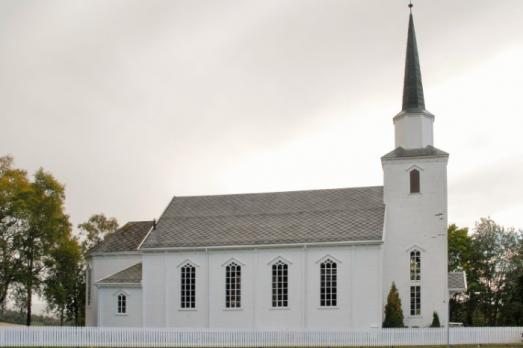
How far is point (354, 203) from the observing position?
154 ft

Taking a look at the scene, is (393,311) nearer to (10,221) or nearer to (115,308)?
(115,308)

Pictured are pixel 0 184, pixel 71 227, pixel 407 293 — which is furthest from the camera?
pixel 71 227

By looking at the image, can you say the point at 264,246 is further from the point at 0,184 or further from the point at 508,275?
the point at 508,275

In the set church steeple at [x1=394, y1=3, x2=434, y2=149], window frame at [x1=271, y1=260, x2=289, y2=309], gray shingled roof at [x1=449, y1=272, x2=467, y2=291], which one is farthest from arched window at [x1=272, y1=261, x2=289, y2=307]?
church steeple at [x1=394, y1=3, x2=434, y2=149]

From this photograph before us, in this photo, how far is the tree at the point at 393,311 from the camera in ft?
137

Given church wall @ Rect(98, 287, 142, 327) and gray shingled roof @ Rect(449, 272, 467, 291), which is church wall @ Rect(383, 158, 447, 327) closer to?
gray shingled roof @ Rect(449, 272, 467, 291)

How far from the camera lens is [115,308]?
48.9 metres

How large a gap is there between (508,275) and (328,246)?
26.0 metres

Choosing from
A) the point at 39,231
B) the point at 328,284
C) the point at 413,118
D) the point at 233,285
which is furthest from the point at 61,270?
the point at 413,118

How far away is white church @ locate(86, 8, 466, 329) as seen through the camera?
43188mm

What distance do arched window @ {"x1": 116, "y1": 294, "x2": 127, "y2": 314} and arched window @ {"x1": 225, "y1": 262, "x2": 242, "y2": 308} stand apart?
8.02m

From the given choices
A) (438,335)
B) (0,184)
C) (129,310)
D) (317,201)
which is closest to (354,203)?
(317,201)

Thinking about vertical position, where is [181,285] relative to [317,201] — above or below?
below

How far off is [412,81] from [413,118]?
2.66 m
